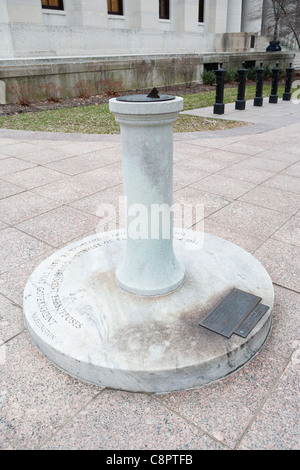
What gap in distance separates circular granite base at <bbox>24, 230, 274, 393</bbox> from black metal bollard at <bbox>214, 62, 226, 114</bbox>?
376 inches

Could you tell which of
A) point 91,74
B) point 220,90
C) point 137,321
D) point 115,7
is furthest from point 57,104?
point 137,321

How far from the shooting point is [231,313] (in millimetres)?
2908

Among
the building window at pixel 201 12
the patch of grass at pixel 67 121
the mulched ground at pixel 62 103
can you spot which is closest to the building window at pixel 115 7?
the mulched ground at pixel 62 103

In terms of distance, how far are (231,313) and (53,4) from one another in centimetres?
2170

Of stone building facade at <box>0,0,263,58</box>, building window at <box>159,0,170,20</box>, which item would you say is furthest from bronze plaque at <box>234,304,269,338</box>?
building window at <box>159,0,170,20</box>

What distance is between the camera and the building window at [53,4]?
19406mm

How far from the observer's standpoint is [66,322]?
287 centimetres

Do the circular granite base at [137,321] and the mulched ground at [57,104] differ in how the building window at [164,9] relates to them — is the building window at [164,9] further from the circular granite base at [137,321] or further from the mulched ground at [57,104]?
the circular granite base at [137,321]

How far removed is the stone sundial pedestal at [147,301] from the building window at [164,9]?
27486 millimetres

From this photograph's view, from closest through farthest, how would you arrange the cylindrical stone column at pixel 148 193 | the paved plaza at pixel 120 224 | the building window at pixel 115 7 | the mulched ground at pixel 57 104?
the paved plaza at pixel 120 224
the cylindrical stone column at pixel 148 193
the mulched ground at pixel 57 104
the building window at pixel 115 7

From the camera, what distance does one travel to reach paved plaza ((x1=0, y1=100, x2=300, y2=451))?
2.22 metres

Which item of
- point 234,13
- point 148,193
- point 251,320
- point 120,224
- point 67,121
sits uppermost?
point 234,13

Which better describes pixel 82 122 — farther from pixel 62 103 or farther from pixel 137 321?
pixel 137 321

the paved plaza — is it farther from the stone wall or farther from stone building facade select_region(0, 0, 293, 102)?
stone building facade select_region(0, 0, 293, 102)
